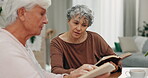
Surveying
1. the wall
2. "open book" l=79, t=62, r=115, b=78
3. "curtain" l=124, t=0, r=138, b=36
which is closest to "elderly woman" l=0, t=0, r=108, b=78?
"open book" l=79, t=62, r=115, b=78

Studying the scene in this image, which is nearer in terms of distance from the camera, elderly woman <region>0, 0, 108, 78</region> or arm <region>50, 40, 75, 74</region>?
elderly woman <region>0, 0, 108, 78</region>

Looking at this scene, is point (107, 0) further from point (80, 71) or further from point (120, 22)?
point (80, 71)

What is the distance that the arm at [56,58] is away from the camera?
182cm

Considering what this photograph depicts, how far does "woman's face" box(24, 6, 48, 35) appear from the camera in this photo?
1.19 m

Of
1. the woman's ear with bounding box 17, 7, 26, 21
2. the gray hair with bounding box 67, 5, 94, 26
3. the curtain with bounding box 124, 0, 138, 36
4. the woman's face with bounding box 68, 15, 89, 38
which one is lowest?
the curtain with bounding box 124, 0, 138, 36

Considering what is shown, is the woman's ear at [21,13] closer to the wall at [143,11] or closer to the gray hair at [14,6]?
the gray hair at [14,6]

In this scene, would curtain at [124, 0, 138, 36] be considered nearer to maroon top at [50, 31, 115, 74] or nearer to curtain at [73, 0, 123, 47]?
curtain at [73, 0, 123, 47]

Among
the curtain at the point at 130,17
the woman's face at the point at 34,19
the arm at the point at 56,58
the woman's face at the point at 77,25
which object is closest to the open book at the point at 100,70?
the woman's face at the point at 34,19

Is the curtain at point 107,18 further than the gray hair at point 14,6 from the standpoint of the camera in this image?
Yes

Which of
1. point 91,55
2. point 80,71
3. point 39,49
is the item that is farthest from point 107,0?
point 80,71

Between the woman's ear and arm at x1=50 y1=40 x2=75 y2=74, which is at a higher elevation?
the woman's ear

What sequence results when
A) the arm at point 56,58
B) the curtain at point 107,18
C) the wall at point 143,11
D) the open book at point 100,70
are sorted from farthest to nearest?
the wall at point 143,11, the curtain at point 107,18, the arm at point 56,58, the open book at point 100,70

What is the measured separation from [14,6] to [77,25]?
866mm

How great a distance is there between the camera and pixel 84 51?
6.93 ft
